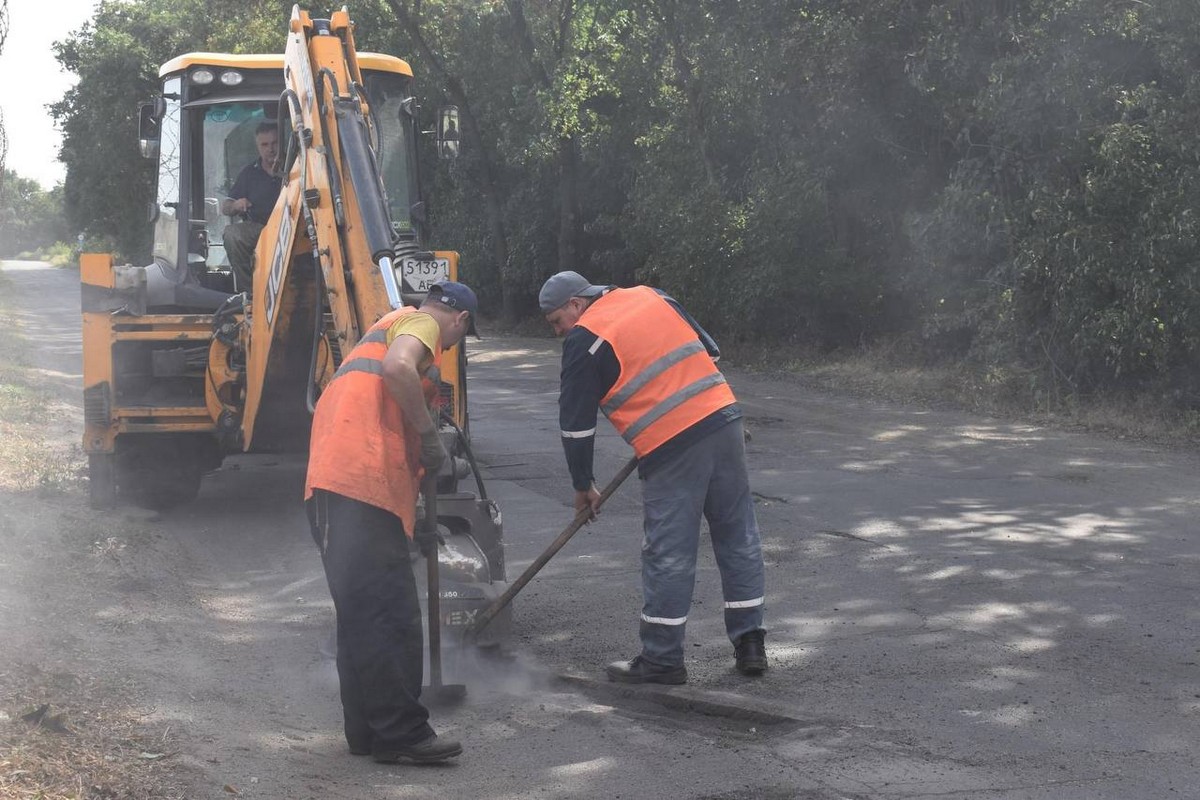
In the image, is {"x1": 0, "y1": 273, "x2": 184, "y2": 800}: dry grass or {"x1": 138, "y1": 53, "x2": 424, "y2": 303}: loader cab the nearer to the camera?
{"x1": 0, "y1": 273, "x2": 184, "y2": 800}: dry grass

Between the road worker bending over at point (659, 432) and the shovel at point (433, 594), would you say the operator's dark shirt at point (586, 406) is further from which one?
the shovel at point (433, 594)

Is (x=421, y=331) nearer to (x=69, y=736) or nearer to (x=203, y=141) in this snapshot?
(x=69, y=736)

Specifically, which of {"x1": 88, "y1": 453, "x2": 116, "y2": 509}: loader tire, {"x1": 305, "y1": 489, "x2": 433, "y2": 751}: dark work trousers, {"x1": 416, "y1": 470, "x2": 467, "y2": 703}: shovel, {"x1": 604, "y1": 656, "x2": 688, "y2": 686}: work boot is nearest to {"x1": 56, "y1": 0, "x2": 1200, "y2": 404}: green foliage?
{"x1": 604, "y1": 656, "x2": 688, "y2": 686}: work boot

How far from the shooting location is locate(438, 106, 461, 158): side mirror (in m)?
10.7

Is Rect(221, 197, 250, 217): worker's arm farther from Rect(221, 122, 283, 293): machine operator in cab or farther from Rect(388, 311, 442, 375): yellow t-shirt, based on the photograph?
Rect(388, 311, 442, 375): yellow t-shirt

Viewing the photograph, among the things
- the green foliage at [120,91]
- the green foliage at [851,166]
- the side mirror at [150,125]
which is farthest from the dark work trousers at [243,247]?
the green foliage at [120,91]

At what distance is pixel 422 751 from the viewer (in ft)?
16.3

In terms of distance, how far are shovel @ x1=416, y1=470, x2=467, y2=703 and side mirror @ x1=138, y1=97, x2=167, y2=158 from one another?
19.7ft

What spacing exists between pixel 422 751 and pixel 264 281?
13.8ft

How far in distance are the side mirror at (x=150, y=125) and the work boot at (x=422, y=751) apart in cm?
680

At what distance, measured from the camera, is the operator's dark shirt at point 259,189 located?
917cm

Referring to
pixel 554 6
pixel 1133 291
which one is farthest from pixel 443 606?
pixel 554 6

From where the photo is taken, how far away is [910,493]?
33.7 ft

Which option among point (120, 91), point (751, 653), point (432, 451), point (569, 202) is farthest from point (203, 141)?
point (120, 91)
